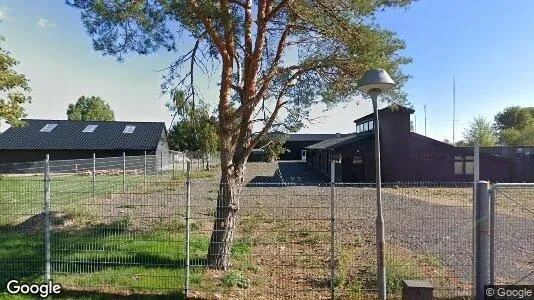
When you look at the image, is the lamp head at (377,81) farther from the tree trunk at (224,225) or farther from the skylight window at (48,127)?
the skylight window at (48,127)

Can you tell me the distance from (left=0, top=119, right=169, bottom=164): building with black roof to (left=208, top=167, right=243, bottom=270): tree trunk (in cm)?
3118

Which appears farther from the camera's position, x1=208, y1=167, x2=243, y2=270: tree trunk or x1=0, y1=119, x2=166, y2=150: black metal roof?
x1=0, y1=119, x2=166, y2=150: black metal roof

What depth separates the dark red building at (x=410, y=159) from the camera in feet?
86.3

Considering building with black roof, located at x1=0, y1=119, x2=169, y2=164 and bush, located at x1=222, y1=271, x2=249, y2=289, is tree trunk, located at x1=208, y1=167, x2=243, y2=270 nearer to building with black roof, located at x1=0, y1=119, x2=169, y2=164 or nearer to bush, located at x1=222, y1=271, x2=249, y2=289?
bush, located at x1=222, y1=271, x2=249, y2=289

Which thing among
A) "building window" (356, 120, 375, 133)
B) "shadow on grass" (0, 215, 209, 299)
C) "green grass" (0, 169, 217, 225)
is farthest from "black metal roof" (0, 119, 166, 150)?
"shadow on grass" (0, 215, 209, 299)

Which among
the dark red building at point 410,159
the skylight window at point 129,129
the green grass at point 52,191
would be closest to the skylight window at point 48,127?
the skylight window at point 129,129

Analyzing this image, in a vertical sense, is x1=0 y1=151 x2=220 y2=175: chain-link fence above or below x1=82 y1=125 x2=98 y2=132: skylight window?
below

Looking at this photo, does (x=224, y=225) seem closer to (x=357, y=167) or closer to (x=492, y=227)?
(x=492, y=227)

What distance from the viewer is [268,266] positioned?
7055mm

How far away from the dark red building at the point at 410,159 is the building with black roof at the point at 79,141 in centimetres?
1906

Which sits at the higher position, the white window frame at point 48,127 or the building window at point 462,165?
the white window frame at point 48,127

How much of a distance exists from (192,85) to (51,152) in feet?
121

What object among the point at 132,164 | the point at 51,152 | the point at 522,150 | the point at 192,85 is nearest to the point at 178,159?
the point at 132,164

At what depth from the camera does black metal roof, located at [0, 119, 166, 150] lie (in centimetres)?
3791
